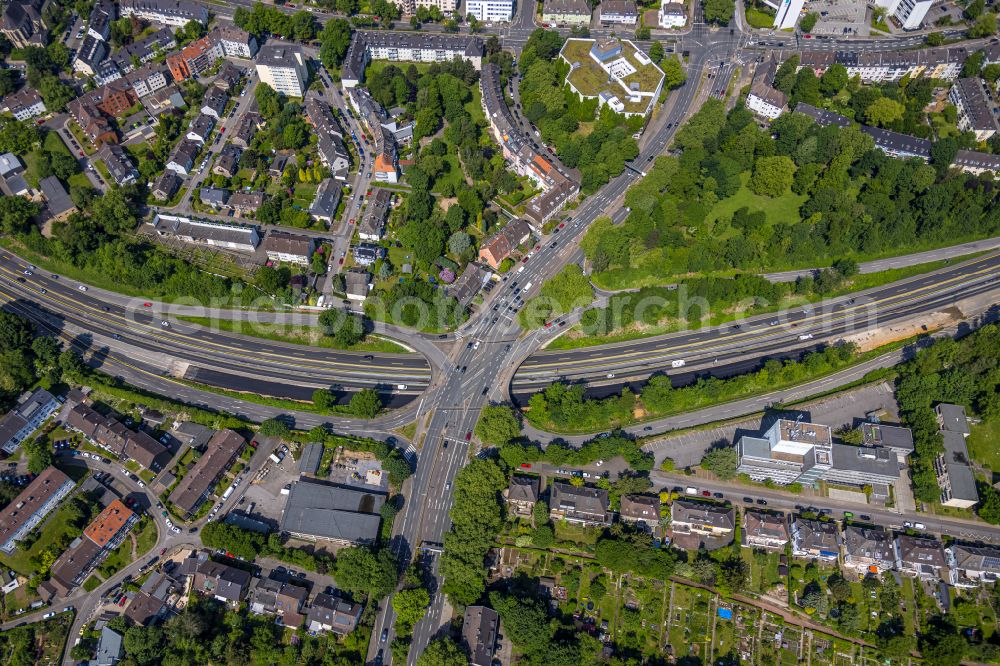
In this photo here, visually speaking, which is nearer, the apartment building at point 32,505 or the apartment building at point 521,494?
the apartment building at point 32,505

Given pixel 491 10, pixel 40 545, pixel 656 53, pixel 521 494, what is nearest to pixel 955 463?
→ pixel 521 494

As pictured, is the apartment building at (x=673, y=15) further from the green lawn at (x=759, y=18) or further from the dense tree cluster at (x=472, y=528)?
the dense tree cluster at (x=472, y=528)

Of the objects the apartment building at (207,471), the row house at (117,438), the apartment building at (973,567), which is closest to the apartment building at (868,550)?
the apartment building at (973,567)

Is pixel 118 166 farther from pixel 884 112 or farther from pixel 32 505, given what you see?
pixel 884 112

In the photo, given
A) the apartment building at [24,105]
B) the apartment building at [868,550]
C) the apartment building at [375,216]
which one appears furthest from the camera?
the apartment building at [24,105]

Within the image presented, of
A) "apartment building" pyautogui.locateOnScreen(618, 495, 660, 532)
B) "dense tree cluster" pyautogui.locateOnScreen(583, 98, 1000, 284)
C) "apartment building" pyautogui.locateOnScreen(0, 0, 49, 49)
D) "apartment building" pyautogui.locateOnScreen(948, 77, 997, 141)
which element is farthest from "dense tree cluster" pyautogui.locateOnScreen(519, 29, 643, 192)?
"apartment building" pyautogui.locateOnScreen(0, 0, 49, 49)

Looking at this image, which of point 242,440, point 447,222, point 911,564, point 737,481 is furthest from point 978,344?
point 242,440

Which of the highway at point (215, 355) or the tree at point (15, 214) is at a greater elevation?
the tree at point (15, 214)
